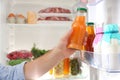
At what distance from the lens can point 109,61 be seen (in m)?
0.63

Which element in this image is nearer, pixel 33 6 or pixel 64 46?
pixel 64 46

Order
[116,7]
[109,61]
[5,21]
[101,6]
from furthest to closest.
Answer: [5,21] < [101,6] < [116,7] < [109,61]

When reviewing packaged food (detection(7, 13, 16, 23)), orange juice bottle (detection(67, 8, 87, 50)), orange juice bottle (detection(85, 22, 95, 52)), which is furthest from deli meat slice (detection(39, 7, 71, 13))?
orange juice bottle (detection(67, 8, 87, 50))

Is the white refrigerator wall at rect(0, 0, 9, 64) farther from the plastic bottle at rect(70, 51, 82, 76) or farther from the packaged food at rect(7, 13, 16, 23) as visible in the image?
the plastic bottle at rect(70, 51, 82, 76)

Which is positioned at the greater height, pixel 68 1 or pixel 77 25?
pixel 68 1

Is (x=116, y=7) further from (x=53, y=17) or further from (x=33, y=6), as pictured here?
(x=33, y=6)

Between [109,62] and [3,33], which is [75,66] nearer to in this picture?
[3,33]

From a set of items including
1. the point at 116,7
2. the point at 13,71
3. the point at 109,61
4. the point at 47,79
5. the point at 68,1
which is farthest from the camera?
the point at 68,1

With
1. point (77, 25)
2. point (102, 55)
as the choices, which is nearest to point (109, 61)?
point (102, 55)

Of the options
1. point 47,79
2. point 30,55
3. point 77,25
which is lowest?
point 47,79

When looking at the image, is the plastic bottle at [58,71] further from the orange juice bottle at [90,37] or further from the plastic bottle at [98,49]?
the plastic bottle at [98,49]

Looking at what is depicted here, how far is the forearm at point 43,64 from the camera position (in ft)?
2.84

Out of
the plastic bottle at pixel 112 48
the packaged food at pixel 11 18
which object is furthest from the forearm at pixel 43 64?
the packaged food at pixel 11 18

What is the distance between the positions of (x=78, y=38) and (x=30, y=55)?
1.06 metres
